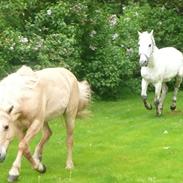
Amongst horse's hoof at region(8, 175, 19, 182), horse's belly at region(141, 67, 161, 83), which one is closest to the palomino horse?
horse's hoof at region(8, 175, 19, 182)

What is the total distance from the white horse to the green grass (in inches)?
26.0

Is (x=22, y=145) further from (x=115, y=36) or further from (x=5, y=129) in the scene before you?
(x=115, y=36)

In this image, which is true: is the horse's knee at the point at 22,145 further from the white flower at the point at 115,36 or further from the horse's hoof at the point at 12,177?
the white flower at the point at 115,36

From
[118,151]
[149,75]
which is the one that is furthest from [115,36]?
[118,151]

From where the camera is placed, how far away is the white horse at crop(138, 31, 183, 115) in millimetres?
15836

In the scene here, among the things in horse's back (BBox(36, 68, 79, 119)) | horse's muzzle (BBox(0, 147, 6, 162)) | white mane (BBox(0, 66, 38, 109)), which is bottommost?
horse's muzzle (BBox(0, 147, 6, 162))

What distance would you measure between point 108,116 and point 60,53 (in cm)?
301

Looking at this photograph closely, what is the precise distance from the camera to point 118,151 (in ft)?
40.3

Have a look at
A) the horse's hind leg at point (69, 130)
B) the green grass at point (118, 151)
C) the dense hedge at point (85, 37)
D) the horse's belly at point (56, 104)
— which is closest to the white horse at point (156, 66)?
the green grass at point (118, 151)

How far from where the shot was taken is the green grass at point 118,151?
32.6 ft

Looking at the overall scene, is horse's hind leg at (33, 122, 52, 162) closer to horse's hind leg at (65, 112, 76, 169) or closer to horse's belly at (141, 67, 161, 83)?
horse's hind leg at (65, 112, 76, 169)

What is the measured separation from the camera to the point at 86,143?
13.3 meters

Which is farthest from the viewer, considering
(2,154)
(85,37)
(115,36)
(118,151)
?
(115,36)

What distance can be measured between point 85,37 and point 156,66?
218 inches
